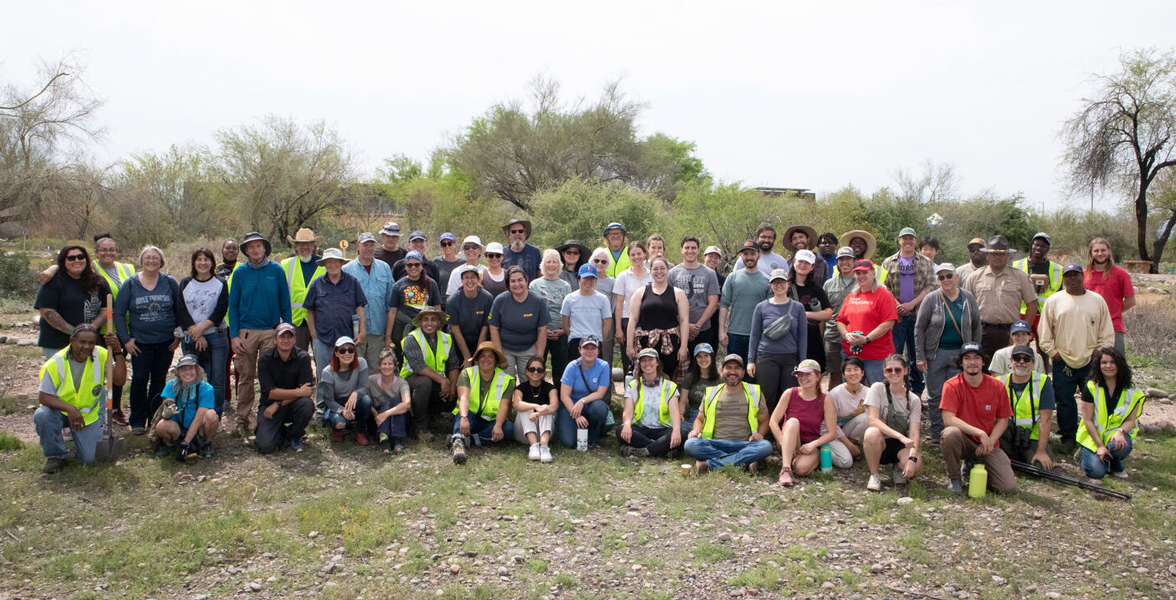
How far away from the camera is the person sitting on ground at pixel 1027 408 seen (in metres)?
6.77

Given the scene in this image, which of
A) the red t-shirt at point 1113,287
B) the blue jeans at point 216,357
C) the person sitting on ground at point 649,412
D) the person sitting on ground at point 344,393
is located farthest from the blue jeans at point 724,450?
the blue jeans at point 216,357

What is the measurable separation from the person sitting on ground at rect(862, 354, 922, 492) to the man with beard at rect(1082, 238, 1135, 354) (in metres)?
2.76

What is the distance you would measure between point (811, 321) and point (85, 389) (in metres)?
6.62

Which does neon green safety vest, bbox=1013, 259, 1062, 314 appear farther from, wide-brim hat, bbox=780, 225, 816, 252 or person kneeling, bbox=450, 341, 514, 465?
person kneeling, bbox=450, 341, 514, 465

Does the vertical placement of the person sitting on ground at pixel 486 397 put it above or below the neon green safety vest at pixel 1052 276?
below

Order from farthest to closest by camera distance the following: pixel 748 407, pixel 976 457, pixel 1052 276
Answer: pixel 1052 276
pixel 748 407
pixel 976 457

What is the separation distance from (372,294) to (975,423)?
5.82 metres

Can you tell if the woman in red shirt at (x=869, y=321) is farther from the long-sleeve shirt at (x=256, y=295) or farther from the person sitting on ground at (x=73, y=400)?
the person sitting on ground at (x=73, y=400)

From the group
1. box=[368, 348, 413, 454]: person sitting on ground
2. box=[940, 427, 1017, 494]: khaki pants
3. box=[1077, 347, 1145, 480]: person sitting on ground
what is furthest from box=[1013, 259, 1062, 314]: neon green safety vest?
box=[368, 348, 413, 454]: person sitting on ground

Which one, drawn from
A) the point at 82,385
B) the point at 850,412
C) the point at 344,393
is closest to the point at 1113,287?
the point at 850,412

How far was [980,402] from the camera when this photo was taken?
6.52m

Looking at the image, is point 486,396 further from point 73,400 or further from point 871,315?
point 871,315

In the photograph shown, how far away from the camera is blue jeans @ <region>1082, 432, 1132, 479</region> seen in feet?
21.7

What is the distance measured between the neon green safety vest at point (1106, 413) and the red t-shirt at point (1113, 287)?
135 centimetres
